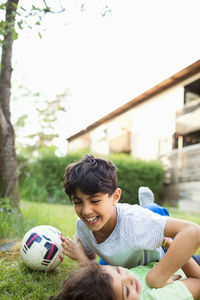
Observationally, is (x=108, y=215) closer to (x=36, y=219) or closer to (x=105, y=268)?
(x=105, y=268)

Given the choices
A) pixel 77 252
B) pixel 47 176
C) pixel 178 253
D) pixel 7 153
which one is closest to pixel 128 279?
pixel 178 253

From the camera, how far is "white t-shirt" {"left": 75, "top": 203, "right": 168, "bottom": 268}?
215 centimetres

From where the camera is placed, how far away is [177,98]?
11.9m

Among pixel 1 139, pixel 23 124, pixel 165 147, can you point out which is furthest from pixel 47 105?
pixel 1 139

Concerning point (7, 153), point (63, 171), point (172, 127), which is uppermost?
point (172, 127)

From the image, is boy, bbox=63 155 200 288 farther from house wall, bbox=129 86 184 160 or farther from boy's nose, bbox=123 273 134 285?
house wall, bbox=129 86 184 160

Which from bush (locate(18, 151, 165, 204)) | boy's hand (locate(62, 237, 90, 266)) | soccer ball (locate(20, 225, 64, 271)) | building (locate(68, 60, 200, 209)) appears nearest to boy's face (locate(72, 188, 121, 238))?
boy's hand (locate(62, 237, 90, 266))

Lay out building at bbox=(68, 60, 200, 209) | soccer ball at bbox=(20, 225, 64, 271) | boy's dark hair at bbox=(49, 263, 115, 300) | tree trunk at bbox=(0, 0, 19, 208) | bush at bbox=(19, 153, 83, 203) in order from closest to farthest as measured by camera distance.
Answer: boy's dark hair at bbox=(49, 263, 115, 300), soccer ball at bbox=(20, 225, 64, 271), tree trunk at bbox=(0, 0, 19, 208), bush at bbox=(19, 153, 83, 203), building at bbox=(68, 60, 200, 209)

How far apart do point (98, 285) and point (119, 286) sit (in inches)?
6.0

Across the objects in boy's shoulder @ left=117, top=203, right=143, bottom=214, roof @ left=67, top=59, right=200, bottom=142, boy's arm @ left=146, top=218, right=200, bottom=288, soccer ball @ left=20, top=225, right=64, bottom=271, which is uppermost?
roof @ left=67, top=59, right=200, bottom=142

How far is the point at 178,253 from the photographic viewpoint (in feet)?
6.57

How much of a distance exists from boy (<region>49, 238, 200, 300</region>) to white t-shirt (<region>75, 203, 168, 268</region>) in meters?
0.13

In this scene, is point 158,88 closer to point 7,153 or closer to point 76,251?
point 7,153

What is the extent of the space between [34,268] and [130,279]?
1294 mm
